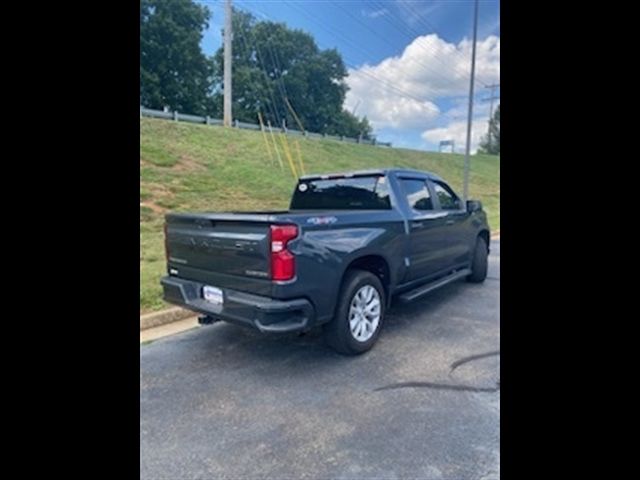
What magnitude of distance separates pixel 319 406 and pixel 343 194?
8.43ft

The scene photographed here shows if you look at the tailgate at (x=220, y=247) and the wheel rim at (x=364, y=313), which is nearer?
the tailgate at (x=220, y=247)

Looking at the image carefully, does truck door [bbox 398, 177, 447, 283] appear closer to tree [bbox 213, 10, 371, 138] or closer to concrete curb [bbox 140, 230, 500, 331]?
concrete curb [bbox 140, 230, 500, 331]

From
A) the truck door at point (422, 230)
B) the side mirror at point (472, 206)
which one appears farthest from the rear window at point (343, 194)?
the side mirror at point (472, 206)

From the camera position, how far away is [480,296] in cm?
616

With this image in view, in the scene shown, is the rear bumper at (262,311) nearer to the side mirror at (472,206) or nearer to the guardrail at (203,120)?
the side mirror at (472,206)

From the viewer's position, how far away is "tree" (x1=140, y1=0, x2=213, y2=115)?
7.84 m

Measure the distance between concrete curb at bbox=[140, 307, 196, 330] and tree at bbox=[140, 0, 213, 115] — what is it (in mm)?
4033

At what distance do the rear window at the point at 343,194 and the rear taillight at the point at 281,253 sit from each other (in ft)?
5.37

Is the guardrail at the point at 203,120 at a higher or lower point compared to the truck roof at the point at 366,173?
higher

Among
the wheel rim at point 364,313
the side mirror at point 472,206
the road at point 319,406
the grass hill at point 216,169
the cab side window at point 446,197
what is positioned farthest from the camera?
the grass hill at point 216,169

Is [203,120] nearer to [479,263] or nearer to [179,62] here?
[179,62]

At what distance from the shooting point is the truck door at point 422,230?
4.82 metres
